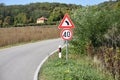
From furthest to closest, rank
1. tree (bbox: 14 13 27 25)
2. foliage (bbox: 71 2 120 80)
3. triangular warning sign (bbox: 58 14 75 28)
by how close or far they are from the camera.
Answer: tree (bbox: 14 13 27 25) → foliage (bbox: 71 2 120 80) → triangular warning sign (bbox: 58 14 75 28)

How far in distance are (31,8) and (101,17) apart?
4200 inches

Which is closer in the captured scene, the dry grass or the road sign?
the road sign

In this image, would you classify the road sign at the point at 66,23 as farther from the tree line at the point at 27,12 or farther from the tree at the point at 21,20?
the tree at the point at 21,20

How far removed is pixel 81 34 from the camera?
22953mm

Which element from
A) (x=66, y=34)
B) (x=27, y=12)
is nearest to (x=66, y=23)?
(x=66, y=34)

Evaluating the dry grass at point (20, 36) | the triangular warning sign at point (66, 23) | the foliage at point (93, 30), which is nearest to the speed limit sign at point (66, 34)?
the triangular warning sign at point (66, 23)

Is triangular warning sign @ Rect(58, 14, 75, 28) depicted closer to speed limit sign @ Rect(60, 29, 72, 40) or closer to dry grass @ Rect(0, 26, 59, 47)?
speed limit sign @ Rect(60, 29, 72, 40)

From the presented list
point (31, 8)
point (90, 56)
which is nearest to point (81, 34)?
point (90, 56)

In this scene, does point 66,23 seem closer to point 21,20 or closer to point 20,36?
point 20,36

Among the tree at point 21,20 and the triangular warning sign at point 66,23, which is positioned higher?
the triangular warning sign at point 66,23

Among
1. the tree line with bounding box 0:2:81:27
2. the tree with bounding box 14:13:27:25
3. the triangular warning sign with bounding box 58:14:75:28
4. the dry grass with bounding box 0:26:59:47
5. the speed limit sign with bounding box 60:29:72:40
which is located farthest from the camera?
the tree line with bounding box 0:2:81:27

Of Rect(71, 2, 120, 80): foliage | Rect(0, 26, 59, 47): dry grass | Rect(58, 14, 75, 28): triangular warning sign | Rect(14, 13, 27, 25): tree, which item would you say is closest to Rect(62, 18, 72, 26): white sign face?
Rect(58, 14, 75, 28): triangular warning sign

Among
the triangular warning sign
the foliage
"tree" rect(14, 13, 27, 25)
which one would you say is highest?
the triangular warning sign

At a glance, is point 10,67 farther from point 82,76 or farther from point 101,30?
point 101,30
